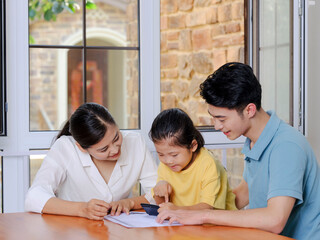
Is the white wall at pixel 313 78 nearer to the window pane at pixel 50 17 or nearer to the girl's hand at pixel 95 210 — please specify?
the window pane at pixel 50 17

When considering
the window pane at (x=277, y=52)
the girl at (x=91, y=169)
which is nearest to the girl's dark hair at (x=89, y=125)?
the girl at (x=91, y=169)

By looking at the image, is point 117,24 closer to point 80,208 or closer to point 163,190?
point 163,190

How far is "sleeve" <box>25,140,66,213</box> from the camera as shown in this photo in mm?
2186

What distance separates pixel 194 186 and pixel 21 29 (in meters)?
1.24

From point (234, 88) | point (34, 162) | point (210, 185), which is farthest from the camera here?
point (34, 162)

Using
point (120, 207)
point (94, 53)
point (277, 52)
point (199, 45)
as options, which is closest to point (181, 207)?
point (120, 207)

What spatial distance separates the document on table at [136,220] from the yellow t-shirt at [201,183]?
0.23 metres

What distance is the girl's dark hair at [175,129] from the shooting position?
225 cm

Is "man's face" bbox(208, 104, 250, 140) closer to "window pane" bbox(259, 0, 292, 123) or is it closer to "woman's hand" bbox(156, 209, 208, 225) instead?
"woman's hand" bbox(156, 209, 208, 225)

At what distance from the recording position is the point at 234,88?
1939mm

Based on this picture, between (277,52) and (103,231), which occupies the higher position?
(277,52)

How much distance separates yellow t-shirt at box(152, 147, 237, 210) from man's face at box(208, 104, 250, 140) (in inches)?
10.6

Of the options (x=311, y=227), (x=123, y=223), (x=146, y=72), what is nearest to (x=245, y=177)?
(x=311, y=227)

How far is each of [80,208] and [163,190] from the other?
370 mm
